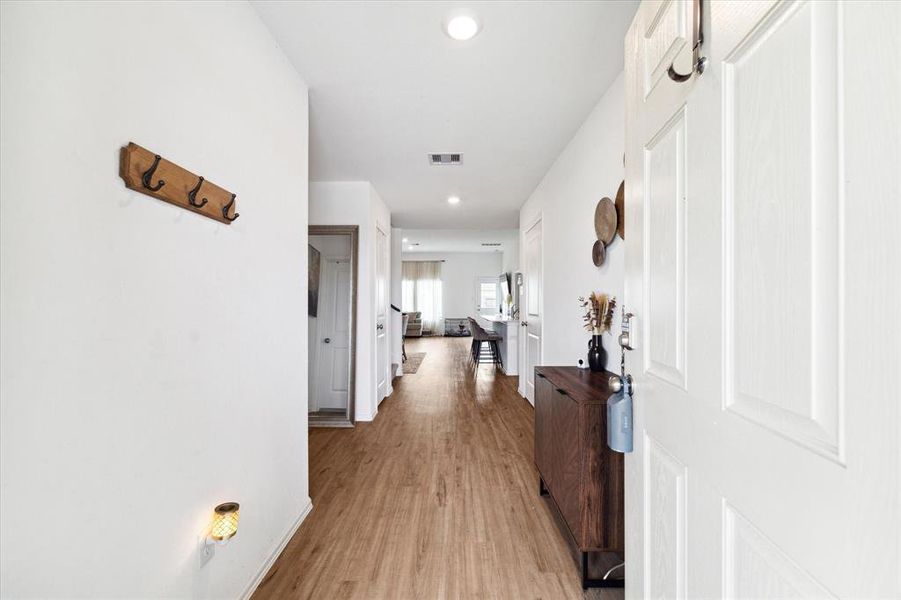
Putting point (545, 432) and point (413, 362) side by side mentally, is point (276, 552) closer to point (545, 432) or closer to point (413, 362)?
point (545, 432)

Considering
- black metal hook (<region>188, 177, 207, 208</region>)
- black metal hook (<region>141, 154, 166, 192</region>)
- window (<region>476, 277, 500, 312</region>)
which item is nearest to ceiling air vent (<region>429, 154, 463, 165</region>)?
black metal hook (<region>188, 177, 207, 208</region>)

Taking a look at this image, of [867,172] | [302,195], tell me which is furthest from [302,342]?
[867,172]

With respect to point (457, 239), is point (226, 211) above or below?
below

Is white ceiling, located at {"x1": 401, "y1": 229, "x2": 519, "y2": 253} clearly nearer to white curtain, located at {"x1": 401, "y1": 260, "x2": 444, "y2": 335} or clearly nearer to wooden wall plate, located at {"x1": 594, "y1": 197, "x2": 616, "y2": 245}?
white curtain, located at {"x1": 401, "y1": 260, "x2": 444, "y2": 335}

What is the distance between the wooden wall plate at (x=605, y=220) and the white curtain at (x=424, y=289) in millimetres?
10253

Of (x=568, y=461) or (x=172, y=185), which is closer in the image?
(x=172, y=185)

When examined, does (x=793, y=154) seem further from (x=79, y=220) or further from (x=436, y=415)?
(x=436, y=415)

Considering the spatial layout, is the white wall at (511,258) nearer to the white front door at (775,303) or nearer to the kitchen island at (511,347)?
the kitchen island at (511,347)

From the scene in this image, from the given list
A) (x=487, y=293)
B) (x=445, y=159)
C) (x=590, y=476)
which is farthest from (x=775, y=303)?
(x=487, y=293)

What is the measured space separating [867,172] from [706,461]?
22.8 inches

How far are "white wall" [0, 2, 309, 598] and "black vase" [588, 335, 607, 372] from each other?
175 cm

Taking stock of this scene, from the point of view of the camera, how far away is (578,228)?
2.90 meters

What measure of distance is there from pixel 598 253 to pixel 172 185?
2.09 metres

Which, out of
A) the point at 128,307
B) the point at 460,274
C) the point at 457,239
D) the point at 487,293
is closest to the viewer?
the point at 128,307
